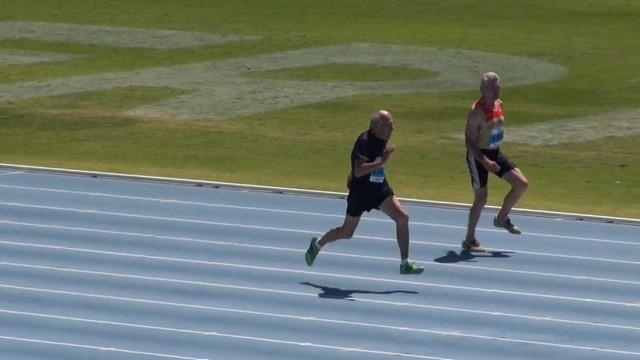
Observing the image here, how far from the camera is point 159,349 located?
44.1ft

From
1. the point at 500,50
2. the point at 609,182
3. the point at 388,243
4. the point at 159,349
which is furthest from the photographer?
the point at 500,50

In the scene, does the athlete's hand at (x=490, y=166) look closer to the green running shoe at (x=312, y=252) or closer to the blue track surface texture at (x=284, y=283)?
the blue track surface texture at (x=284, y=283)

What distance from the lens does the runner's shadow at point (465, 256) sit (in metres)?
16.4

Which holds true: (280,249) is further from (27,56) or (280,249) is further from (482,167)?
(27,56)

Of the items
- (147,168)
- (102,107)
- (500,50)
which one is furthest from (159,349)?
(500,50)

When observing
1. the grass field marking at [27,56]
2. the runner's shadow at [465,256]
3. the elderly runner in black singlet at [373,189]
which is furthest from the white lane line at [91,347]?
the grass field marking at [27,56]

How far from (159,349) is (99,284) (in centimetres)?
212

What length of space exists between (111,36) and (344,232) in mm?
18805

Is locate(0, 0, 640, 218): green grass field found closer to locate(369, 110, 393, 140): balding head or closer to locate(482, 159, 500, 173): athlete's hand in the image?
locate(482, 159, 500, 173): athlete's hand

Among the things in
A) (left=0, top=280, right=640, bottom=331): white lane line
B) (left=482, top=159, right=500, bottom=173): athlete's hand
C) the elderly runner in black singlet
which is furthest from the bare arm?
(left=0, top=280, right=640, bottom=331): white lane line

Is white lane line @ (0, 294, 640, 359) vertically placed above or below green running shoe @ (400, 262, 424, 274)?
below

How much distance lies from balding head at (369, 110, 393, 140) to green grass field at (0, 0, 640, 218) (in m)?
4.30

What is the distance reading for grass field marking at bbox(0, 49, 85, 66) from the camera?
3080cm

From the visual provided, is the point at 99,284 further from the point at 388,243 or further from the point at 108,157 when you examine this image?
the point at 108,157
